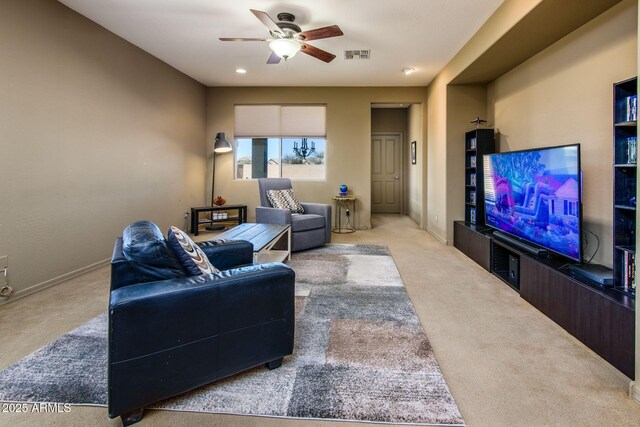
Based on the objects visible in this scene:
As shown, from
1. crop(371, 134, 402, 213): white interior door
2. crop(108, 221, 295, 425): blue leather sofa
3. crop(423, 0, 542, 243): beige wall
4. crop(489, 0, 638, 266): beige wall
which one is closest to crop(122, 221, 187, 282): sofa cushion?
crop(108, 221, 295, 425): blue leather sofa

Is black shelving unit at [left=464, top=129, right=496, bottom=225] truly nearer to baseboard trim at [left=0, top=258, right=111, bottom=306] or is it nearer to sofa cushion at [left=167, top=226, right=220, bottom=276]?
sofa cushion at [left=167, top=226, right=220, bottom=276]

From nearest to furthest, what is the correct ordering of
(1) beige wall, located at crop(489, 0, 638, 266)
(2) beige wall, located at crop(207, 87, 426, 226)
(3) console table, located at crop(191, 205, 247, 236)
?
(1) beige wall, located at crop(489, 0, 638, 266) < (3) console table, located at crop(191, 205, 247, 236) < (2) beige wall, located at crop(207, 87, 426, 226)

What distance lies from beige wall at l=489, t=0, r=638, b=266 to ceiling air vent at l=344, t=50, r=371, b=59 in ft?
6.35

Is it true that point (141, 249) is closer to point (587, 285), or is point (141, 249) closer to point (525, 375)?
point (525, 375)

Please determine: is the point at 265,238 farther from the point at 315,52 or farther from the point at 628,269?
the point at 628,269

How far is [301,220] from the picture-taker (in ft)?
14.4

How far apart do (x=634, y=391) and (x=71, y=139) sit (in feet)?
14.8

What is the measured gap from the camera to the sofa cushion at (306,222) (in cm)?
432

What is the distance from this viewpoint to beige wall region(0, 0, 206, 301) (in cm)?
267

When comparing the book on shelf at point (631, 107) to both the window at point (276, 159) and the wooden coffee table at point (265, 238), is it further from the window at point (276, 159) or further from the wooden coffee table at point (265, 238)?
the window at point (276, 159)

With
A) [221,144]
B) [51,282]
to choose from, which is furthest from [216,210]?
[51,282]

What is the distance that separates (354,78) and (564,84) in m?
3.20

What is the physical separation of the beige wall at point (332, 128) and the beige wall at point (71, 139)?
1.40 meters

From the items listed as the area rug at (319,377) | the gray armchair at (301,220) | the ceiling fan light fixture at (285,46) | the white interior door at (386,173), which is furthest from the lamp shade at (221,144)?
the white interior door at (386,173)
